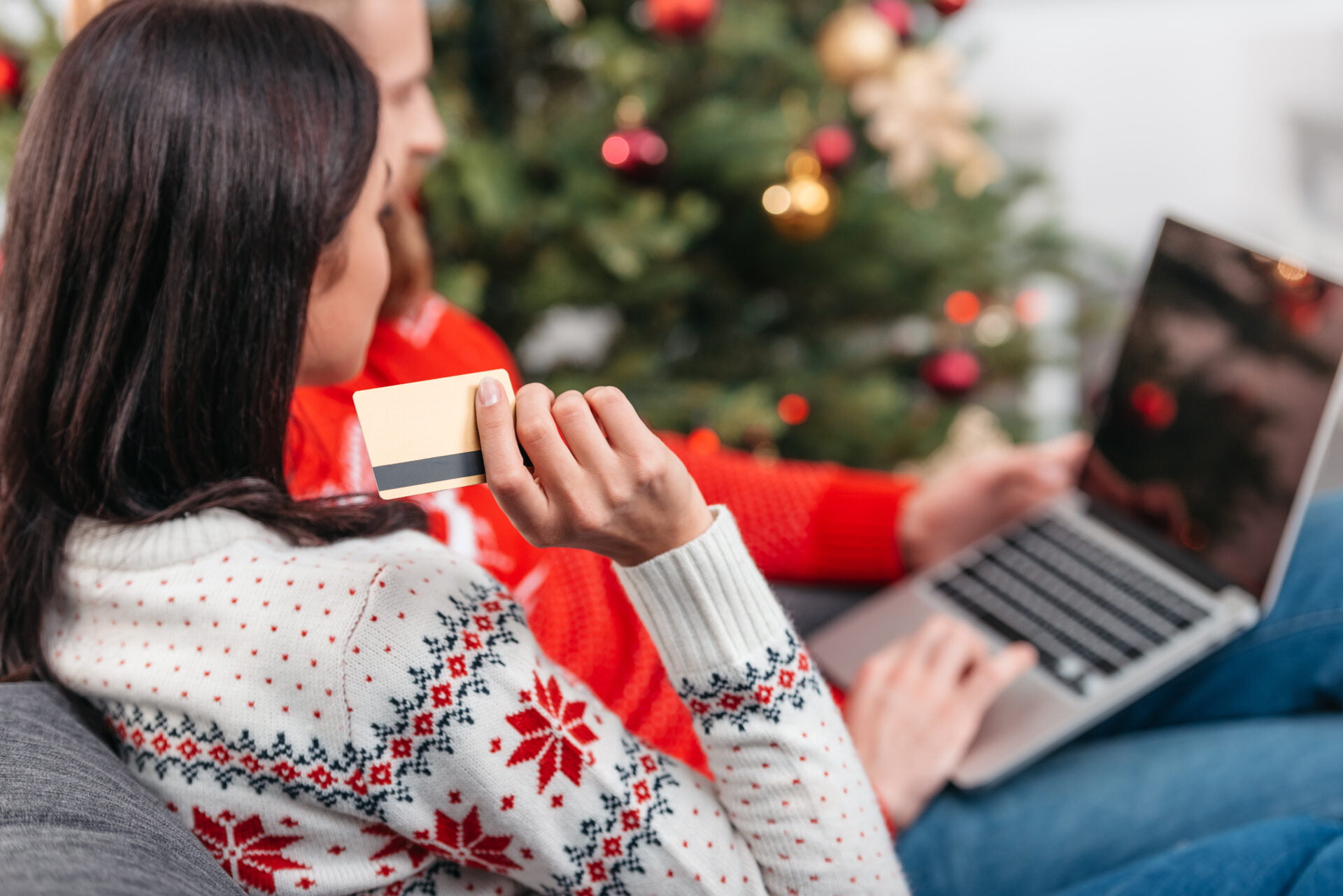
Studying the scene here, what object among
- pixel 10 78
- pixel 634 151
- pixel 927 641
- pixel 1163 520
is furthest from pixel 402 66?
pixel 1163 520

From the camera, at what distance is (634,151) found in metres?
1.01

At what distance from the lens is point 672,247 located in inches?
41.8

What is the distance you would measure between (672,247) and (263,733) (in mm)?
704

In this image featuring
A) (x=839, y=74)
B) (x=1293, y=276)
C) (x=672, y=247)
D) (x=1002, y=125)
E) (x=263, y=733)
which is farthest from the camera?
(x=1002, y=125)

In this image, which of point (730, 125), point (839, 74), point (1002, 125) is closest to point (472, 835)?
point (730, 125)

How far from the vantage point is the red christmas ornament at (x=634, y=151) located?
3.32 ft

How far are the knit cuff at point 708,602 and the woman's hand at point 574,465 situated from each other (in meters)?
0.04

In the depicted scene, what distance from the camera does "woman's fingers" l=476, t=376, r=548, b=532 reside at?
43 cm

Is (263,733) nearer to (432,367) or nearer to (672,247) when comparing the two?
(432,367)

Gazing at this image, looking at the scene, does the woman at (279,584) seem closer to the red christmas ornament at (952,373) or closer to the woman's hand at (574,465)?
the woman's hand at (574,465)

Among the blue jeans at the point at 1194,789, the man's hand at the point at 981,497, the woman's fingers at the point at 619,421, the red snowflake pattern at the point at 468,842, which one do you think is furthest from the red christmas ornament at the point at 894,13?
the red snowflake pattern at the point at 468,842

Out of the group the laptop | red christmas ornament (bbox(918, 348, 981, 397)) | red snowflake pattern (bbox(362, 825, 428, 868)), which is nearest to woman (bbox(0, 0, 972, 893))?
red snowflake pattern (bbox(362, 825, 428, 868))

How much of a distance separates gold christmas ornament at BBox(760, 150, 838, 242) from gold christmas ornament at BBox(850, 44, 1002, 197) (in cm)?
14

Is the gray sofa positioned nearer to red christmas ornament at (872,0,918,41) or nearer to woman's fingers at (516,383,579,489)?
woman's fingers at (516,383,579,489)
